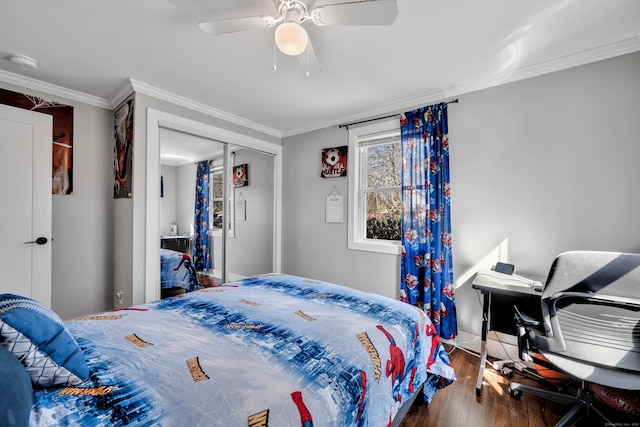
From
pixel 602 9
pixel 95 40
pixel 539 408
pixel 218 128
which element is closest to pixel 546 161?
pixel 602 9

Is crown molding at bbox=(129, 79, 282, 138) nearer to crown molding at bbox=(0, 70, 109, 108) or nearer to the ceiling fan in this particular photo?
crown molding at bbox=(0, 70, 109, 108)

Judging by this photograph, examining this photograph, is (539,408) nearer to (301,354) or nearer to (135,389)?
(301,354)

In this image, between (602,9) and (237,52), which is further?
(237,52)

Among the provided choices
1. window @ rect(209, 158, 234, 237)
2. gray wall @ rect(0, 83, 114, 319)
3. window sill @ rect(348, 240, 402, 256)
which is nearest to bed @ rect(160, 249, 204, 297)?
window @ rect(209, 158, 234, 237)

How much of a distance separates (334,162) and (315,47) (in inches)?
62.8

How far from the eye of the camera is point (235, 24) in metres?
1.57

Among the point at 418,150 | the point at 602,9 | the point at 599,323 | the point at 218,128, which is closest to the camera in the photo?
the point at 599,323

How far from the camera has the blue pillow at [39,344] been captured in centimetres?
78

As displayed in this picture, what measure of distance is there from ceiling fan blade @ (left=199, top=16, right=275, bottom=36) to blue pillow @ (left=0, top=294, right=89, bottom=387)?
1.55 metres

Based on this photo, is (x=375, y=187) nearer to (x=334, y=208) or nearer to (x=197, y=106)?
(x=334, y=208)

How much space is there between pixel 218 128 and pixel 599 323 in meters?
3.72

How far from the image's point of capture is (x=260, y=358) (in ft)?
3.55

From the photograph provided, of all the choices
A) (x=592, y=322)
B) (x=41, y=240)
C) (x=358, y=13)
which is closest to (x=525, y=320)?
(x=592, y=322)

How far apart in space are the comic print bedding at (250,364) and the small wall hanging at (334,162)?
1987 mm
